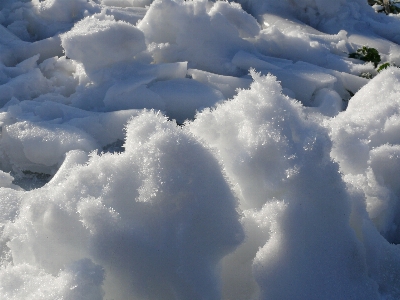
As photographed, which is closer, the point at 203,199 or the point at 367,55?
the point at 203,199

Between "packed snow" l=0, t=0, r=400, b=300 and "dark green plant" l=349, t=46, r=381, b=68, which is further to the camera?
"dark green plant" l=349, t=46, r=381, b=68

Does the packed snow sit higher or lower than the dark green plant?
higher

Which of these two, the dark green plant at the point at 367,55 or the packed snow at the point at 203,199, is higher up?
the packed snow at the point at 203,199

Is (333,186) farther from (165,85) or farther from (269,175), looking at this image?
(165,85)

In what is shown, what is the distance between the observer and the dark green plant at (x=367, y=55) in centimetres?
387

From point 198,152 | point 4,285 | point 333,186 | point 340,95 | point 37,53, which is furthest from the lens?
point 37,53

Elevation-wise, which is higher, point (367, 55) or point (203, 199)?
point (203, 199)

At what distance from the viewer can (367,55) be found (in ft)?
12.8

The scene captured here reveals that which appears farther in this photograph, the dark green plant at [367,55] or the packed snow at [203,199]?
the dark green plant at [367,55]

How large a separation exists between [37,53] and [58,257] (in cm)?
260

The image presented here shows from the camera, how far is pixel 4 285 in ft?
5.11

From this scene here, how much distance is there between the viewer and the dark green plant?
3871 millimetres

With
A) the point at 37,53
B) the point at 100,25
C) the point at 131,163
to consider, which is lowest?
the point at 37,53

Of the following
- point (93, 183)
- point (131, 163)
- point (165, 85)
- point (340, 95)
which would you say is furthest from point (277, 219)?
point (340, 95)
